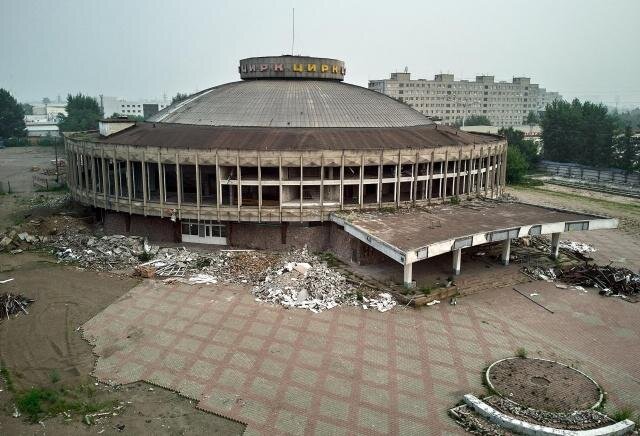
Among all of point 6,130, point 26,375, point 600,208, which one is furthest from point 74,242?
point 6,130

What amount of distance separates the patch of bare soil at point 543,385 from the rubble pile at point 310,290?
25.9 ft

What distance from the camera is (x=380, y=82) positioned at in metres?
151

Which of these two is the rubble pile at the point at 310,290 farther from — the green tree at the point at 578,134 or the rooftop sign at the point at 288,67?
the green tree at the point at 578,134

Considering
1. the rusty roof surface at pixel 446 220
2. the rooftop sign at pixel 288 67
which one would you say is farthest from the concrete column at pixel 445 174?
the rooftop sign at pixel 288 67

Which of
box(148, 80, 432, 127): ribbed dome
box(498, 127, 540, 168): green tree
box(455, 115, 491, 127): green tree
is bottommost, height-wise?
box(498, 127, 540, 168): green tree

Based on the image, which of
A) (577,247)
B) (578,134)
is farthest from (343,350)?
(578,134)

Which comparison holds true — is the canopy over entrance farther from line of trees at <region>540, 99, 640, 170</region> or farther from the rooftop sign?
line of trees at <region>540, 99, 640, 170</region>

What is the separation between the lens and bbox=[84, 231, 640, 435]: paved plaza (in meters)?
19.1

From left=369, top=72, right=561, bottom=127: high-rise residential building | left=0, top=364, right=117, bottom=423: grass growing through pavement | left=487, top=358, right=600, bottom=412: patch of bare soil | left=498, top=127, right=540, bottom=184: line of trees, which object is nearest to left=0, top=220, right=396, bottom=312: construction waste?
left=487, top=358, right=600, bottom=412: patch of bare soil

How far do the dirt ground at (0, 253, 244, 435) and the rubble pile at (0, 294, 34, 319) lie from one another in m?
0.41

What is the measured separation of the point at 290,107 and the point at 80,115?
110m

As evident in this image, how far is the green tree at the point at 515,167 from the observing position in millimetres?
76625

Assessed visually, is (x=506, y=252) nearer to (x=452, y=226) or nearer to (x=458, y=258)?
(x=452, y=226)

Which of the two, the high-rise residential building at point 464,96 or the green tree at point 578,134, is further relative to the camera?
the high-rise residential building at point 464,96
